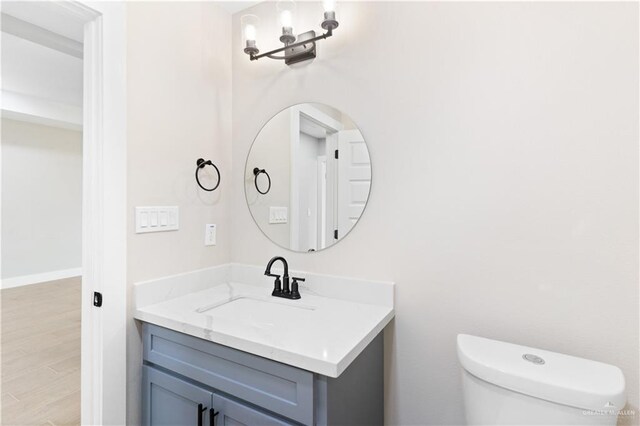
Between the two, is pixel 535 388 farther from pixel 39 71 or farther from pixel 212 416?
pixel 39 71

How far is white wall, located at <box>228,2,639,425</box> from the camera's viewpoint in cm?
100

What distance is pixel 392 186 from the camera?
136 cm

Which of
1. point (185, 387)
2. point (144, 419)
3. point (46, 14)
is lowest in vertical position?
point (144, 419)

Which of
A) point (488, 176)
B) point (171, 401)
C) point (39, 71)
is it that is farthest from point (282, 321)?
point (39, 71)

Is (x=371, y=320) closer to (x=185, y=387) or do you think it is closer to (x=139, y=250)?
(x=185, y=387)

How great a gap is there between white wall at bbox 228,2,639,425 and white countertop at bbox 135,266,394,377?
197 millimetres

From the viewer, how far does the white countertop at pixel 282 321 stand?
927mm

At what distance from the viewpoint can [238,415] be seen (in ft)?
3.39

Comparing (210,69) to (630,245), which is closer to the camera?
(630,245)

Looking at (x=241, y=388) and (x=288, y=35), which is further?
(x=288, y=35)

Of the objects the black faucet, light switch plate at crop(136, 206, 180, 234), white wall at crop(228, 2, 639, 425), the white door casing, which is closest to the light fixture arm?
white wall at crop(228, 2, 639, 425)

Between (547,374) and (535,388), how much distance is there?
61 millimetres

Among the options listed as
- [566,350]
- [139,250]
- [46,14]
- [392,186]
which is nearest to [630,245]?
[566,350]

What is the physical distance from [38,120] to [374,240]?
5261mm
